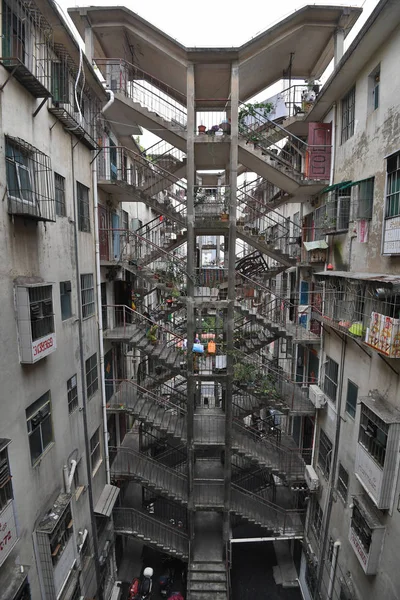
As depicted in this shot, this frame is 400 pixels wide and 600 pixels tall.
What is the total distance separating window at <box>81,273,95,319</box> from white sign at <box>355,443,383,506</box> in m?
9.17

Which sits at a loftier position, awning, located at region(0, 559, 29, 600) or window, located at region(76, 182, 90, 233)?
window, located at region(76, 182, 90, 233)

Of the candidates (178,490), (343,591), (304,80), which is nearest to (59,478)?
Result: (178,490)

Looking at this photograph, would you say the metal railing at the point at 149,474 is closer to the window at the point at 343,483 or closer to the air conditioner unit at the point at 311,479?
the air conditioner unit at the point at 311,479

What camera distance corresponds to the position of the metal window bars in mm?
6574

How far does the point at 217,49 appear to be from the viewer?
34.6 ft

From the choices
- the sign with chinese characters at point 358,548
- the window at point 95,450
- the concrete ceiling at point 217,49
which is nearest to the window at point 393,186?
the concrete ceiling at point 217,49

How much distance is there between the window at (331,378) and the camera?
11.1m

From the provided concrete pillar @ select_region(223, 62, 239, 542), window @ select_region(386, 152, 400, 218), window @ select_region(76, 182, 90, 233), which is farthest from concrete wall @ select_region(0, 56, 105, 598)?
window @ select_region(386, 152, 400, 218)

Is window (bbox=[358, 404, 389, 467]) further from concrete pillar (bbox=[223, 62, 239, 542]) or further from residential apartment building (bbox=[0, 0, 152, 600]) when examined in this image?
residential apartment building (bbox=[0, 0, 152, 600])

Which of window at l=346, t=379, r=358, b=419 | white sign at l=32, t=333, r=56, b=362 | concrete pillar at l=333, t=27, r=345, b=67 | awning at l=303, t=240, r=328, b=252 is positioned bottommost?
window at l=346, t=379, r=358, b=419

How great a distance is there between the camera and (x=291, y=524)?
12633mm

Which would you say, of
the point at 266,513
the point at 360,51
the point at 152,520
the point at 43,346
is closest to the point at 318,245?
the point at 360,51

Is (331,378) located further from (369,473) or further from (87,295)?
(87,295)

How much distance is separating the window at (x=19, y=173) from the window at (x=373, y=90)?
30.3 ft
